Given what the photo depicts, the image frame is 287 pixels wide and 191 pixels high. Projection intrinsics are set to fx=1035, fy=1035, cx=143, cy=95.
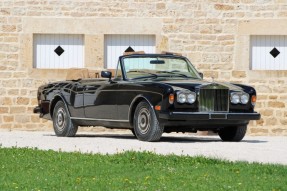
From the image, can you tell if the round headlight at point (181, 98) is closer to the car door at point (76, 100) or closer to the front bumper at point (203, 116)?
the front bumper at point (203, 116)

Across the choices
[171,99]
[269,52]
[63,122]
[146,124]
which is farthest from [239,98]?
[269,52]

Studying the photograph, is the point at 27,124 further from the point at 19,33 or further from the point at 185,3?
the point at 185,3

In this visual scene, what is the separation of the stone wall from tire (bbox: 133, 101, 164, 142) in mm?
7198

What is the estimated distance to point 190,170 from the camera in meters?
11.6

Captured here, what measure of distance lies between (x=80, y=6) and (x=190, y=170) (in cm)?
1317

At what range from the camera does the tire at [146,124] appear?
16.6 meters

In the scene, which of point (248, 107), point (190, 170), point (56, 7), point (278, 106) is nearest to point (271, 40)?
point (278, 106)

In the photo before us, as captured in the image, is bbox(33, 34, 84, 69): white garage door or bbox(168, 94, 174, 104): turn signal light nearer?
bbox(168, 94, 174, 104): turn signal light

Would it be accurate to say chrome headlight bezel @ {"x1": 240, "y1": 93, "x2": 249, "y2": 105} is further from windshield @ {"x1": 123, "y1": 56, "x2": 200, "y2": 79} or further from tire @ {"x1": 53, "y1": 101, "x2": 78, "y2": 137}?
tire @ {"x1": 53, "y1": 101, "x2": 78, "y2": 137}

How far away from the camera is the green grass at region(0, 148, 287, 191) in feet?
33.1

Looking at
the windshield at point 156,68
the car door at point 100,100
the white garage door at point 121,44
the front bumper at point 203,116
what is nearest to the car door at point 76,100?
the car door at point 100,100

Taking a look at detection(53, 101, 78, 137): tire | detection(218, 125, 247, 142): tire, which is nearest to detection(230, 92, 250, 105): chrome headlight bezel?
detection(218, 125, 247, 142): tire

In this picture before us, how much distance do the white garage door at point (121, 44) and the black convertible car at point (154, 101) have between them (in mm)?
5361

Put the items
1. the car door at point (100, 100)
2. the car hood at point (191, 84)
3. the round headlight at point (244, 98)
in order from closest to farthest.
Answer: the car hood at point (191, 84)
the round headlight at point (244, 98)
the car door at point (100, 100)
